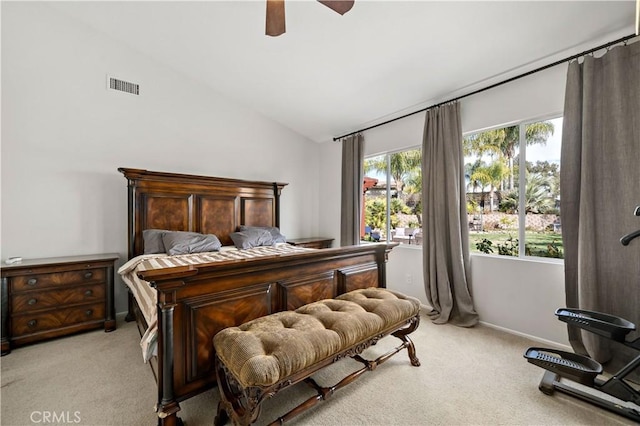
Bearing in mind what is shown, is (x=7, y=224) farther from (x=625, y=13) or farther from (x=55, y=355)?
(x=625, y=13)

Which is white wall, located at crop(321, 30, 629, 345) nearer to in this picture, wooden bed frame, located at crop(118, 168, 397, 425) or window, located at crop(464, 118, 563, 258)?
window, located at crop(464, 118, 563, 258)

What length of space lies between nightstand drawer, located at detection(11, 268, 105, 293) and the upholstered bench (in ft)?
7.01

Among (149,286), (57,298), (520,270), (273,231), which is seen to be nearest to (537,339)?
(520,270)

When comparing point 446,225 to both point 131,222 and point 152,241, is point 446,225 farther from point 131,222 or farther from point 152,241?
point 131,222

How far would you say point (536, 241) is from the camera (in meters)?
2.64

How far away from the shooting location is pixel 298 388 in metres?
1.85

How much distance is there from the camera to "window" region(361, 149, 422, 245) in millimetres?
3662

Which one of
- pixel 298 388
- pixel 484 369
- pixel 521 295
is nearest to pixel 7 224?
pixel 298 388

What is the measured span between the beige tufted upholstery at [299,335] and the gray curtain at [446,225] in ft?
3.97

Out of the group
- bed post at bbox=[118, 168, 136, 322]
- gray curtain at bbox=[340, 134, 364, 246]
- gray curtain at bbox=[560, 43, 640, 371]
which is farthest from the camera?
gray curtain at bbox=[340, 134, 364, 246]

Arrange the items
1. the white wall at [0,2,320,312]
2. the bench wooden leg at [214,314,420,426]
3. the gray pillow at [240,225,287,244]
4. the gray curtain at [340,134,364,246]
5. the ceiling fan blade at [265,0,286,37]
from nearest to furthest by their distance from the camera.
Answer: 1. the bench wooden leg at [214,314,420,426]
2. the ceiling fan blade at [265,0,286,37]
3. the white wall at [0,2,320,312]
4. the gray pillow at [240,225,287,244]
5. the gray curtain at [340,134,364,246]

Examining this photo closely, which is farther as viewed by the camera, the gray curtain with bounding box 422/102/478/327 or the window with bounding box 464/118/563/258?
the gray curtain with bounding box 422/102/478/327

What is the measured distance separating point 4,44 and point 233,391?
4.06 m

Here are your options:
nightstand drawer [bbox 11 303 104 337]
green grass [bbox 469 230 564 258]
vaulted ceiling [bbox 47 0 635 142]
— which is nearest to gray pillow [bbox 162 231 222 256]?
nightstand drawer [bbox 11 303 104 337]
